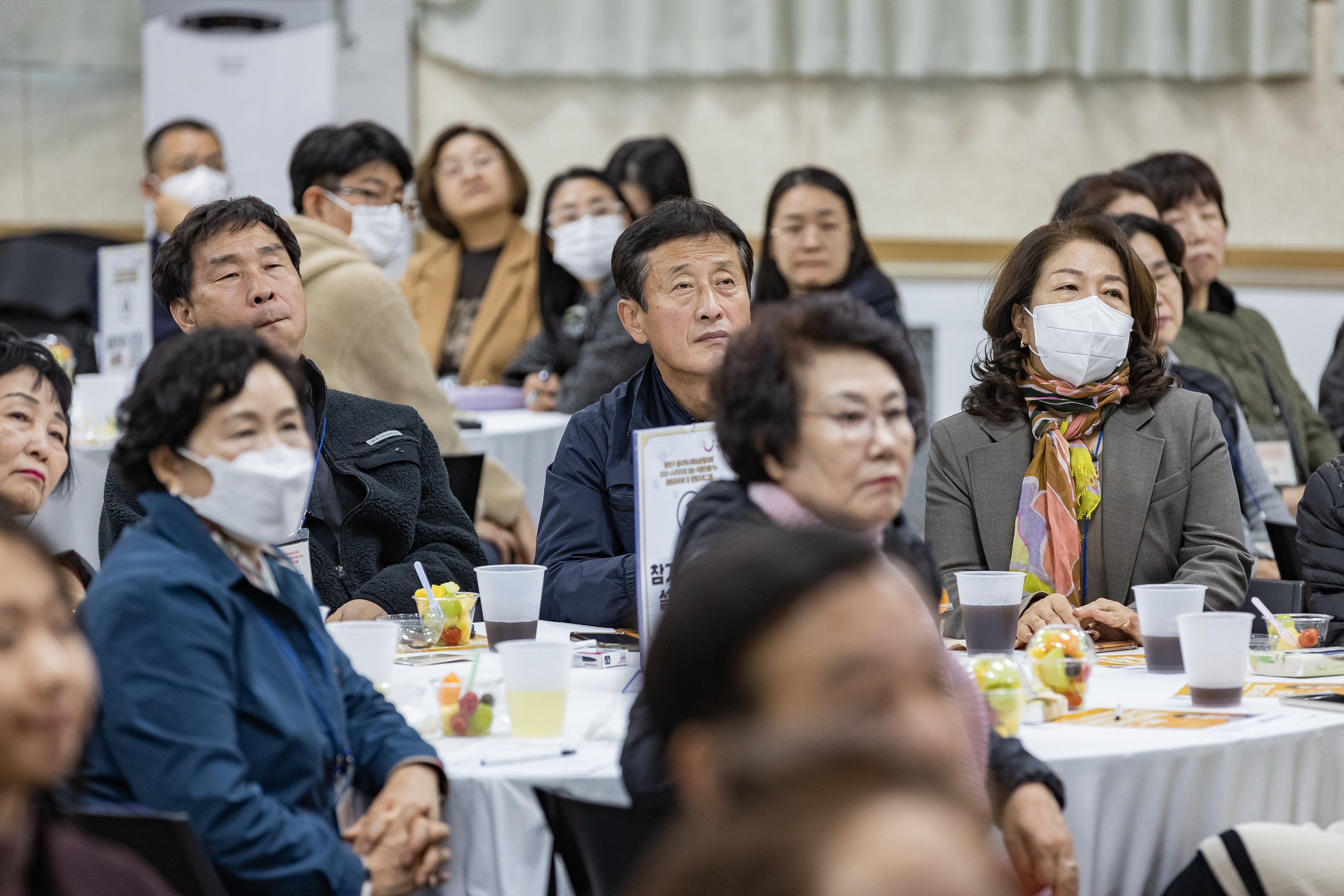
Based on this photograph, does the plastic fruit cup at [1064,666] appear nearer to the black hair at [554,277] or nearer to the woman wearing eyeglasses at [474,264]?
the black hair at [554,277]

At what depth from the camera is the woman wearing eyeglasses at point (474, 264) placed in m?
6.36

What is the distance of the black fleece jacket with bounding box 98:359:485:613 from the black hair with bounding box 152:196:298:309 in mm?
309

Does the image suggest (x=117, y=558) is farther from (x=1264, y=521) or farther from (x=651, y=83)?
(x=651, y=83)

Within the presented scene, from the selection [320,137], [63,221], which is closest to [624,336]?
[320,137]

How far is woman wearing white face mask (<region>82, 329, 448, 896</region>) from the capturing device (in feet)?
5.75

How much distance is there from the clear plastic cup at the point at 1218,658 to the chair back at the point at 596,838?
0.94 m

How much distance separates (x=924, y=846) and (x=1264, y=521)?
3388mm

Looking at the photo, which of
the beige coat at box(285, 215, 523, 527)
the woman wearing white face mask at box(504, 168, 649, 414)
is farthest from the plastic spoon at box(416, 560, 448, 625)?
the woman wearing white face mask at box(504, 168, 649, 414)

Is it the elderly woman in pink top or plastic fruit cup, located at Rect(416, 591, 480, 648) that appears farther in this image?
plastic fruit cup, located at Rect(416, 591, 480, 648)

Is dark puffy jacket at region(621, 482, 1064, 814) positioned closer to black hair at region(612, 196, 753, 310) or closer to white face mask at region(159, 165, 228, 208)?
black hair at region(612, 196, 753, 310)

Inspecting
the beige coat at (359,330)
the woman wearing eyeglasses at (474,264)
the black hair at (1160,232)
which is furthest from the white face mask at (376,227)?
the black hair at (1160,232)

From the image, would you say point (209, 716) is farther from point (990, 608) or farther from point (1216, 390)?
point (1216, 390)

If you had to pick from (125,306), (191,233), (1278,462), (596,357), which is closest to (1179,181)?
(1278,462)

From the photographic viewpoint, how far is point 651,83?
7.82m
